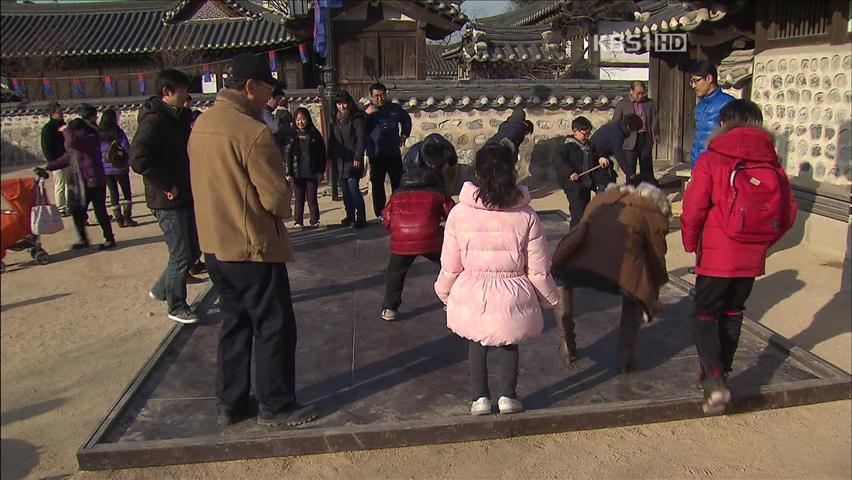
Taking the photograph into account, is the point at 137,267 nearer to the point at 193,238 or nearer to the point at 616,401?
the point at 193,238

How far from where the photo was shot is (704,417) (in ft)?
11.8

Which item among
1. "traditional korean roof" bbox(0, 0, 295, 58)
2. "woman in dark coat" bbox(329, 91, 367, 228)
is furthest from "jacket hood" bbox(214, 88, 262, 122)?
"traditional korean roof" bbox(0, 0, 295, 58)

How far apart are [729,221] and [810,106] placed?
463 cm

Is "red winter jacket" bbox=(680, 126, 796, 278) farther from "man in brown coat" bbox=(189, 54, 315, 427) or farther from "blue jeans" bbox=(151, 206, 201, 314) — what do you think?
"blue jeans" bbox=(151, 206, 201, 314)

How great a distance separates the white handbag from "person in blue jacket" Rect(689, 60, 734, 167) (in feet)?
14.9

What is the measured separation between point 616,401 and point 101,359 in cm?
353

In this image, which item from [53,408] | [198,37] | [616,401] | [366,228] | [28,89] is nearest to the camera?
[616,401]

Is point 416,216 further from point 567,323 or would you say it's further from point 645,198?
point 645,198

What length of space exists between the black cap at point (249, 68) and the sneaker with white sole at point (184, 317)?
2.33m

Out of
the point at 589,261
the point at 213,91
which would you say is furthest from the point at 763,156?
the point at 213,91

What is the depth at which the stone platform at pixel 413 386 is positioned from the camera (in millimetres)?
3365

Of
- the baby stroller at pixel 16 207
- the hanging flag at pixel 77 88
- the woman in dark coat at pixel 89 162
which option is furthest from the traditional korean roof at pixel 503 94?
the hanging flag at pixel 77 88

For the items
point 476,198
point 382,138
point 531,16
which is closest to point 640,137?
point 382,138

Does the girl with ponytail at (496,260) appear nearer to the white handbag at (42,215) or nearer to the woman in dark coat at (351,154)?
the white handbag at (42,215)
